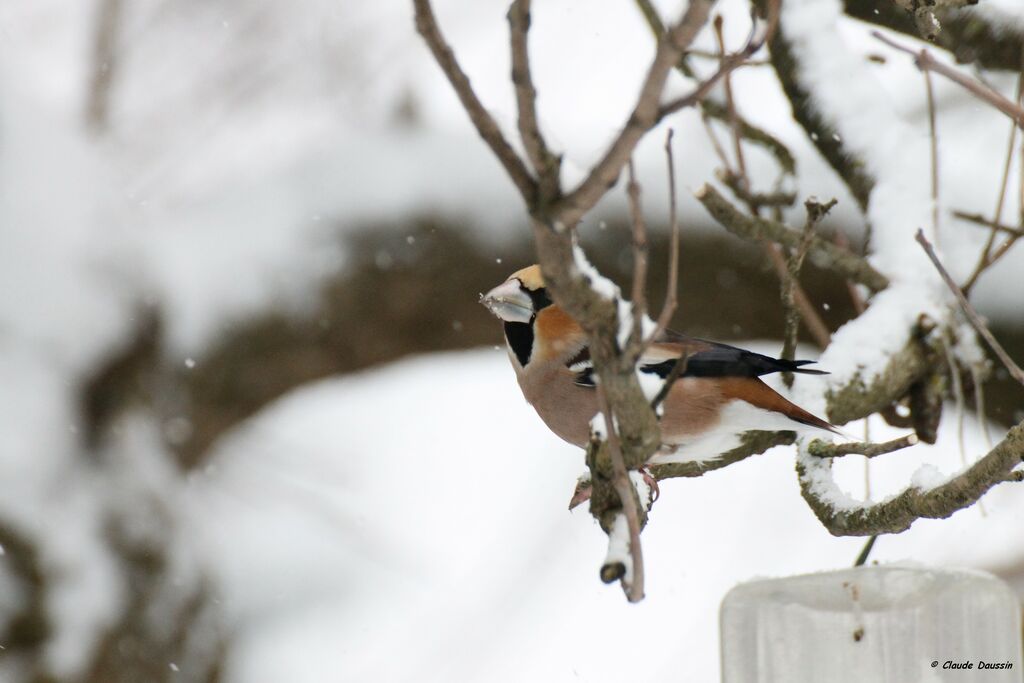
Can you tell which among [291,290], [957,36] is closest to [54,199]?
[291,290]

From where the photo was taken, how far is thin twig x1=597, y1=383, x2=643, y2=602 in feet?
3.43

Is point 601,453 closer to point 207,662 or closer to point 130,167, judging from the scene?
point 207,662

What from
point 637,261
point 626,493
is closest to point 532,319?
point 626,493

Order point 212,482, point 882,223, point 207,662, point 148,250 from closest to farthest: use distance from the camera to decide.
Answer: point 882,223, point 148,250, point 207,662, point 212,482

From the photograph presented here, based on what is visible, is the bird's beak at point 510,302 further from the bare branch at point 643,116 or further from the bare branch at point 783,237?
the bare branch at point 643,116

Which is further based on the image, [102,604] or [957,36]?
[102,604]

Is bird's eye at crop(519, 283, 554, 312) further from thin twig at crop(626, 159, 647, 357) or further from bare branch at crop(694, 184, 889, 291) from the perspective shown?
thin twig at crop(626, 159, 647, 357)

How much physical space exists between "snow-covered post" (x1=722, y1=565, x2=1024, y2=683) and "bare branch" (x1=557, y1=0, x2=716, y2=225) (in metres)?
0.75

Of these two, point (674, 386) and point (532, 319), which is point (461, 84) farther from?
point (532, 319)

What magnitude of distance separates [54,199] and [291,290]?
91 centimetres

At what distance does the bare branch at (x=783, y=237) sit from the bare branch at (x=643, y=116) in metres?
0.96

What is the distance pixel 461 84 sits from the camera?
833mm

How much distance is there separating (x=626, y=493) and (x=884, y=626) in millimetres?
546

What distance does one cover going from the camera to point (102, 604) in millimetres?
3553
